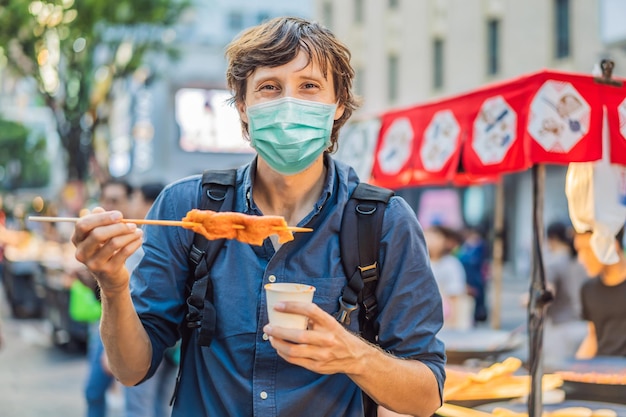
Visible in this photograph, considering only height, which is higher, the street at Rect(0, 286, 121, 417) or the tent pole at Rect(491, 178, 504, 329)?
the tent pole at Rect(491, 178, 504, 329)

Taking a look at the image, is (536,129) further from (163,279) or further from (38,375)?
(38,375)

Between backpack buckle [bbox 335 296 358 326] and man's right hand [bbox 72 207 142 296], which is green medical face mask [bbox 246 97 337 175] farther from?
man's right hand [bbox 72 207 142 296]

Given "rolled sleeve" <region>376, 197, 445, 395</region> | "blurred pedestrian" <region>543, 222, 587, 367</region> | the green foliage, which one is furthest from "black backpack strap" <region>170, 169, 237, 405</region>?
the green foliage

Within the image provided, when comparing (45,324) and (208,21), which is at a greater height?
(208,21)

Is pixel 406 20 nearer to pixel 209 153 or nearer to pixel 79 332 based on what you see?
pixel 209 153

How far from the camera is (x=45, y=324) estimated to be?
15.2m

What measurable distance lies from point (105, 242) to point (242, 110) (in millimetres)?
754

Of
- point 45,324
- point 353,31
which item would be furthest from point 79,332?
point 353,31

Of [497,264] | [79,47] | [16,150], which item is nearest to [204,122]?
[79,47]

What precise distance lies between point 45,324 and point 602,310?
38.3 ft

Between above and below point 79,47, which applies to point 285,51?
below

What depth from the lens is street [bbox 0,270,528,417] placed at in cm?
863

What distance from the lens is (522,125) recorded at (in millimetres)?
4500

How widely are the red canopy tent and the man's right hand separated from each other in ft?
9.78
